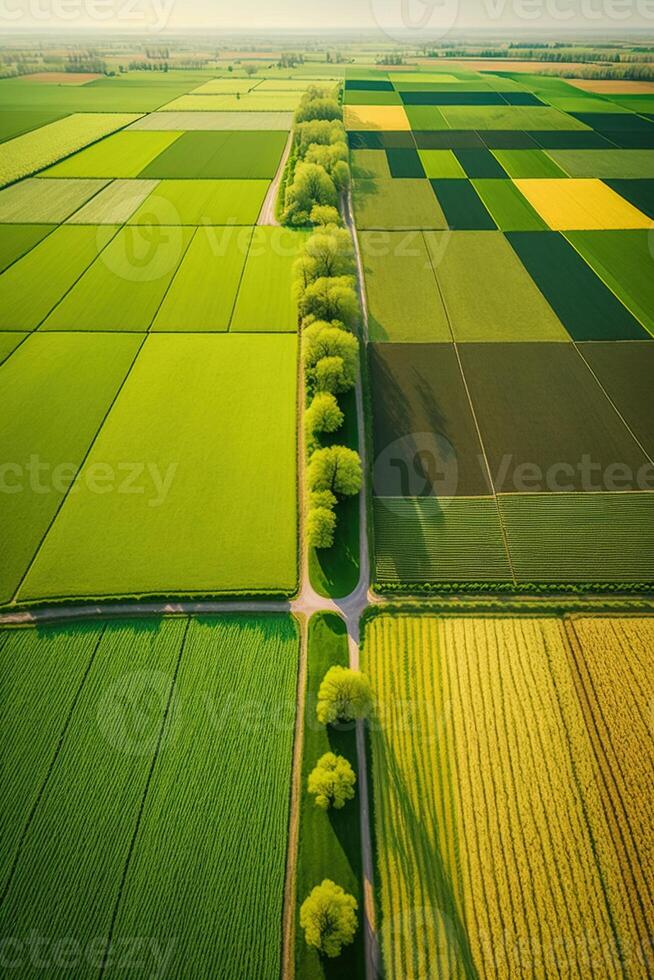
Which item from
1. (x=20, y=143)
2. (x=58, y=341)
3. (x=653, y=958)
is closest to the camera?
(x=653, y=958)

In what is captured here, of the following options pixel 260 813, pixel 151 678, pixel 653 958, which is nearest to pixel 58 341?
pixel 151 678

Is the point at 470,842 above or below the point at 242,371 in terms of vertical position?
below

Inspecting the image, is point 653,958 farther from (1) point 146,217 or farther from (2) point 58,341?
(1) point 146,217

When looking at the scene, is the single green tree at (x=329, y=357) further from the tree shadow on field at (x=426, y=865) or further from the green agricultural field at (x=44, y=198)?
the green agricultural field at (x=44, y=198)

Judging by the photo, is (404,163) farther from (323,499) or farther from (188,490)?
(188,490)

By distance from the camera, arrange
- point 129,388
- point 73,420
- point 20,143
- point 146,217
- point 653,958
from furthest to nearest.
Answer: point 20,143 → point 146,217 → point 129,388 → point 73,420 → point 653,958

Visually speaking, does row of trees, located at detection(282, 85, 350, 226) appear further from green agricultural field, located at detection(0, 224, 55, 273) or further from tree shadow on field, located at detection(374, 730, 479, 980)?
tree shadow on field, located at detection(374, 730, 479, 980)

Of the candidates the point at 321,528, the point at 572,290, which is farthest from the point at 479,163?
the point at 321,528
